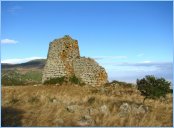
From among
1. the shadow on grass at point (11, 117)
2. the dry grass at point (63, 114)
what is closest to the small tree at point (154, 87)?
the dry grass at point (63, 114)

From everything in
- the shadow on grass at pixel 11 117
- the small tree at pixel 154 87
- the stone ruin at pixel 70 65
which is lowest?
the shadow on grass at pixel 11 117

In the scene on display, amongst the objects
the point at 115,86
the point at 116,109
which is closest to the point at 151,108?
the point at 116,109

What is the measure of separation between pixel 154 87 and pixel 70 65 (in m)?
9.47

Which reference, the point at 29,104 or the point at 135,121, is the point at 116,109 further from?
the point at 29,104

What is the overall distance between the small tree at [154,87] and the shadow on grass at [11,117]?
6543 millimetres

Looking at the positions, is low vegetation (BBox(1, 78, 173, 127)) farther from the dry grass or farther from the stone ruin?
the stone ruin

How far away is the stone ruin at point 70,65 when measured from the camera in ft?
76.6

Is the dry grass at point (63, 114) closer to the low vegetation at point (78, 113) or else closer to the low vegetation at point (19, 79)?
the low vegetation at point (78, 113)

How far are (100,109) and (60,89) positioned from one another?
8.67m

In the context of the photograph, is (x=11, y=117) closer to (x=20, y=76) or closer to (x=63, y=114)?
(x=63, y=114)

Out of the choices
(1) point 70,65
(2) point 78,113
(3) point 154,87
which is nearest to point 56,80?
(1) point 70,65

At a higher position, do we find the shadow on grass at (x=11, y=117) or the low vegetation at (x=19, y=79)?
the low vegetation at (x=19, y=79)

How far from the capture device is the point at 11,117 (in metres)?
12.0

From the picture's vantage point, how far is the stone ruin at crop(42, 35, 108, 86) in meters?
23.4
